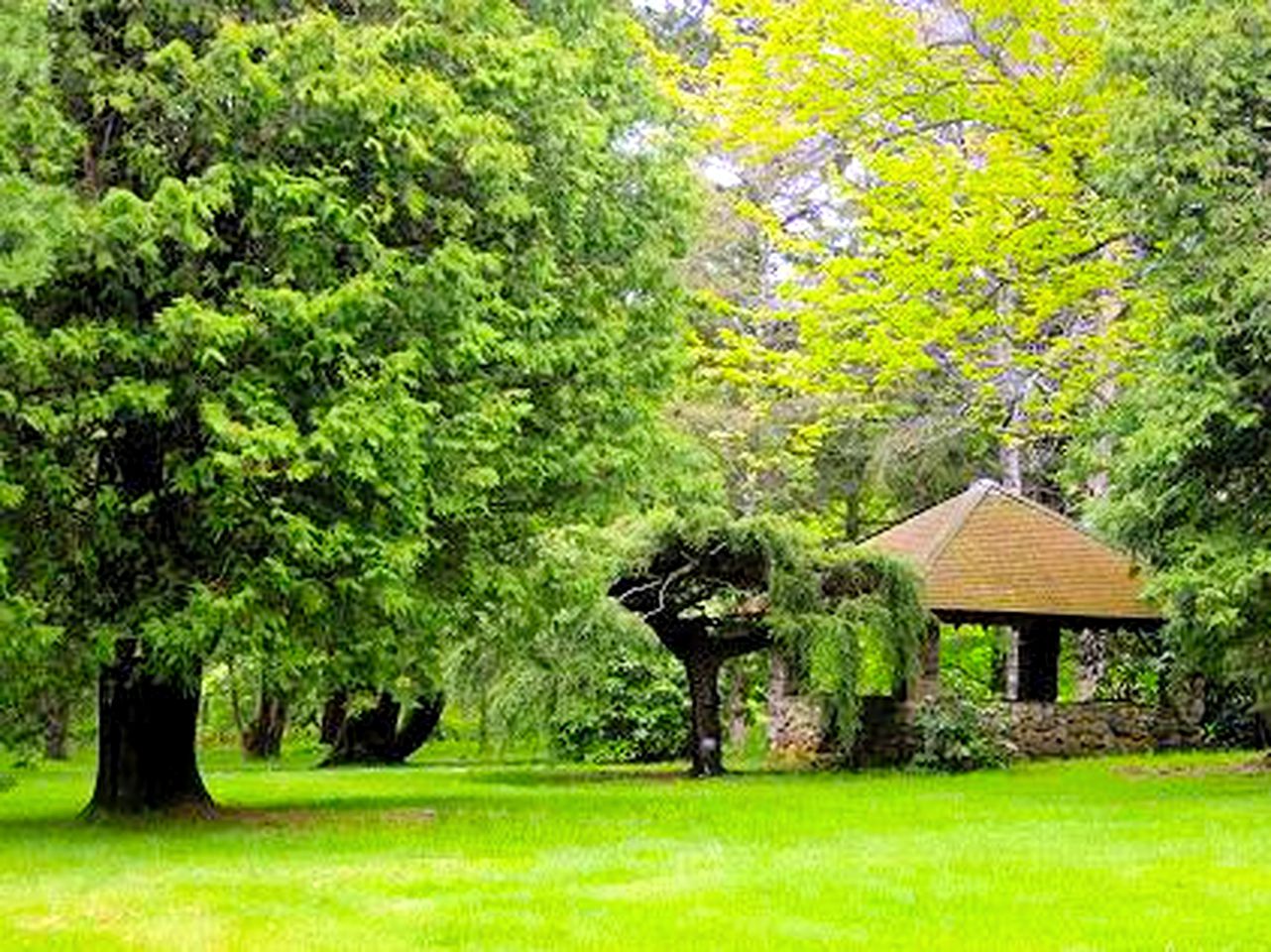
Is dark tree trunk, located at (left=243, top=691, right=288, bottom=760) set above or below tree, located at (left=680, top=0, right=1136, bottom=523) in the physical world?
below

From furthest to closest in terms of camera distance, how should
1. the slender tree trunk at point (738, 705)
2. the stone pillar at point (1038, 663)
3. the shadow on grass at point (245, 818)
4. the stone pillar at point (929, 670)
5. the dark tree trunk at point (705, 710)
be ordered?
the slender tree trunk at point (738, 705)
the stone pillar at point (1038, 663)
the stone pillar at point (929, 670)
the dark tree trunk at point (705, 710)
the shadow on grass at point (245, 818)

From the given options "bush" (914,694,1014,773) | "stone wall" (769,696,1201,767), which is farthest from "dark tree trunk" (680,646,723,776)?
"bush" (914,694,1014,773)

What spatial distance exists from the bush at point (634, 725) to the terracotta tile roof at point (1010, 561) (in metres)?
4.10

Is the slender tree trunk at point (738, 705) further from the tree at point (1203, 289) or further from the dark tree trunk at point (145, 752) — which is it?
the dark tree trunk at point (145, 752)

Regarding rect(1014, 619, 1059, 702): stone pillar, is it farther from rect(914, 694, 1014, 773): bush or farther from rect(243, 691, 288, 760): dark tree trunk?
rect(243, 691, 288, 760): dark tree trunk

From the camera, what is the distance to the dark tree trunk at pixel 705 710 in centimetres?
2166

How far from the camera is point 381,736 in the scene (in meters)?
28.0

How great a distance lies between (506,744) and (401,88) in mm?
11526

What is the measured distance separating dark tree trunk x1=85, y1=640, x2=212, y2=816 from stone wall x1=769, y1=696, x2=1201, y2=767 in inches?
400

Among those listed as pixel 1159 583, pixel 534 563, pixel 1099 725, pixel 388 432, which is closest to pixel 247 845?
pixel 388 432

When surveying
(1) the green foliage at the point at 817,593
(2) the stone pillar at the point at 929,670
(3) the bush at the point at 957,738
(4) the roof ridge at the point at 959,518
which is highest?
(4) the roof ridge at the point at 959,518

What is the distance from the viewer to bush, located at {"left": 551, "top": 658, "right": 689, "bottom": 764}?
87.6 ft

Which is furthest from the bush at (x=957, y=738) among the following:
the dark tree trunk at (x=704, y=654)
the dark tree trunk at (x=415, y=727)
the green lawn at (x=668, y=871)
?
the dark tree trunk at (x=415, y=727)

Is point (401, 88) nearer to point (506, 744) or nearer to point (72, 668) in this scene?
point (72, 668)
